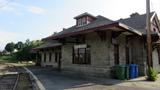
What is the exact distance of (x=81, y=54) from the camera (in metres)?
17.5

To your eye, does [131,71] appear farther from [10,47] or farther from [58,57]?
[10,47]

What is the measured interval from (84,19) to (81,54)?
5211 mm

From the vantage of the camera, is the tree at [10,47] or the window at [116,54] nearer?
the window at [116,54]

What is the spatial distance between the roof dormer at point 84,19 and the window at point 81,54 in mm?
3941

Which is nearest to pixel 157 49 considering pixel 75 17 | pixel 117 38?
pixel 117 38

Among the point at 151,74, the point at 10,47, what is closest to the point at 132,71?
the point at 151,74

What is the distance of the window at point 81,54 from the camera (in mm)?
16891

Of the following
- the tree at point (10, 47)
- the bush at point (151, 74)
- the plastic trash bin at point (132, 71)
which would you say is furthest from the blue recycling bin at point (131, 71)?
the tree at point (10, 47)

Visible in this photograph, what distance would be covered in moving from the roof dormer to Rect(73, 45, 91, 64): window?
3941 millimetres

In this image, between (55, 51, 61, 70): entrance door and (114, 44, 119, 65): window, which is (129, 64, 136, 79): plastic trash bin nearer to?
(114, 44, 119, 65): window

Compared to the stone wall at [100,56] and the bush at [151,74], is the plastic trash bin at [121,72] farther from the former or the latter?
the bush at [151,74]

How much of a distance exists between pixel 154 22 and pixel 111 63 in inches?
417

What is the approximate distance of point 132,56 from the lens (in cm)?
1748

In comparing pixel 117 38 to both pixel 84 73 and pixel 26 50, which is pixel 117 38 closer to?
pixel 84 73
